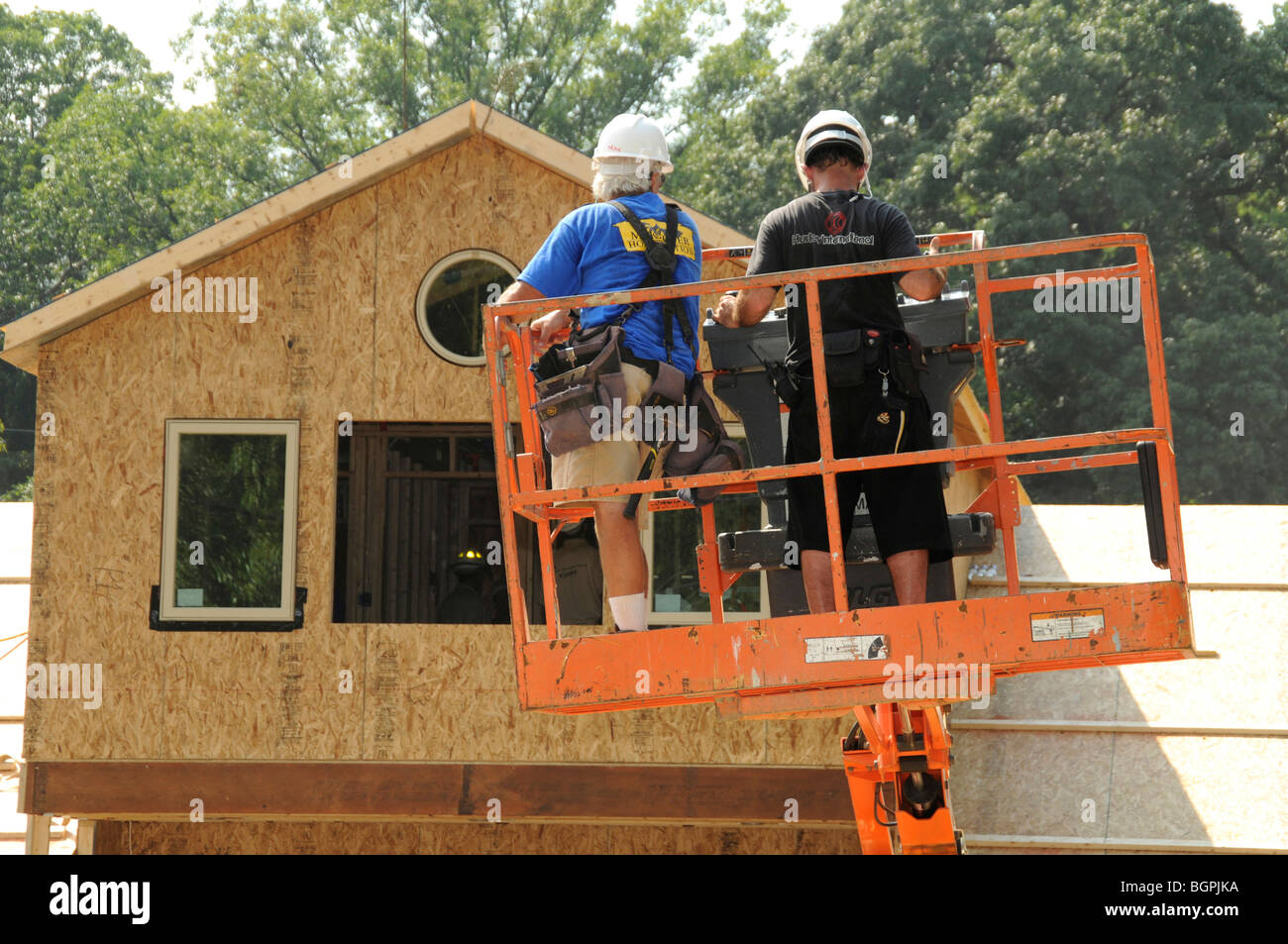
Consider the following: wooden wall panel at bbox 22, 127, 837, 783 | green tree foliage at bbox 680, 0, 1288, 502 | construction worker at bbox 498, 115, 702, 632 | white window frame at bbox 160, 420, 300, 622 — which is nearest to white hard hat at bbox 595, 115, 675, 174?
construction worker at bbox 498, 115, 702, 632

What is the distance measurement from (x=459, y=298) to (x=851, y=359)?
556 centimetres

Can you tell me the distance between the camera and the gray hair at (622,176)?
19.2 feet

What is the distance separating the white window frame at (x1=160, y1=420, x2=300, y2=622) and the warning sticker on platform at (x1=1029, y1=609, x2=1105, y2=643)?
6.43 metres

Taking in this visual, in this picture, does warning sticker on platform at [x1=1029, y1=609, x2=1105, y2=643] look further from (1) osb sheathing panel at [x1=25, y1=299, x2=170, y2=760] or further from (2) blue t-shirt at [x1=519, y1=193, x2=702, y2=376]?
(1) osb sheathing panel at [x1=25, y1=299, x2=170, y2=760]

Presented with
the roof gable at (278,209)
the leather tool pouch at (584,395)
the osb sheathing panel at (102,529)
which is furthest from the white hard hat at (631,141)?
the osb sheathing panel at (102,529)

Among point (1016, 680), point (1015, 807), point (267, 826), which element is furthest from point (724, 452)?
point (267, 826)

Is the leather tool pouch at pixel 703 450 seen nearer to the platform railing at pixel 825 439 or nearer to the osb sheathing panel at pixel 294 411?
the platform railing at pixel 825 439

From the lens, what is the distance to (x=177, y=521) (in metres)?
10.1

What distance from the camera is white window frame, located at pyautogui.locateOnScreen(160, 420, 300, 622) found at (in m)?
9.98

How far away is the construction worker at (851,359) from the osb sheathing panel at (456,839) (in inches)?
250

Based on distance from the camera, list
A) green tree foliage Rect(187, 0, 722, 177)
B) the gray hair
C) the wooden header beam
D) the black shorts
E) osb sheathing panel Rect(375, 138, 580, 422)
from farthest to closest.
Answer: green tree foliage Rect(187, 0, 722, 177) → osb sheathing panel Rect(375, 138, 580, 422) → the wooden header beam → the gray hair → the black shorts

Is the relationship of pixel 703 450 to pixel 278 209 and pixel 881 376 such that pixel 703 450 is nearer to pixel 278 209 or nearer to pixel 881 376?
pixel 881 376

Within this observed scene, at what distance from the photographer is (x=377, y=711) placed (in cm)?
990

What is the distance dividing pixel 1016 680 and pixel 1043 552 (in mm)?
1766
